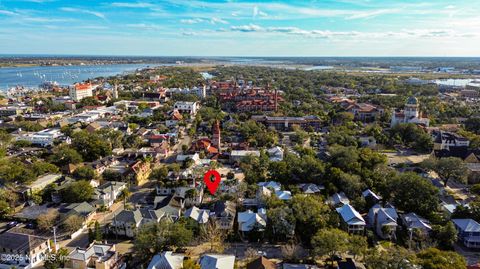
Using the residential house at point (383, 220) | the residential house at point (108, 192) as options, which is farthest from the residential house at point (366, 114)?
the residential house at point (108, 192)

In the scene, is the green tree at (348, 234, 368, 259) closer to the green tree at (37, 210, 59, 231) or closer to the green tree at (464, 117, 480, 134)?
the green tree at (37, 210, 59, 231)

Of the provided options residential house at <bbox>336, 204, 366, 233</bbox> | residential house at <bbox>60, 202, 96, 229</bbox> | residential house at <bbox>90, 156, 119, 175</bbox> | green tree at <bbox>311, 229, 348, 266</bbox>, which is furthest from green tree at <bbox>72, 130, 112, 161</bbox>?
green tree at <bbox>311, 229, 348, 266</bbox>

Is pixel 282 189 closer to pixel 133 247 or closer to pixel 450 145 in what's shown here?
pixel 133 247

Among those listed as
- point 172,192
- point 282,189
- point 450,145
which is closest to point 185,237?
point 172,192

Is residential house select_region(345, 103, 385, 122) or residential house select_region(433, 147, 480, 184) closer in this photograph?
residential house select_region(433, 147, 480, 184)

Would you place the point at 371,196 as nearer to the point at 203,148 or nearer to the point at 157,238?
the point at 157,238

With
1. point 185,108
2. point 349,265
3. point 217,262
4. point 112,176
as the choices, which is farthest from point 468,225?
point 185,108
